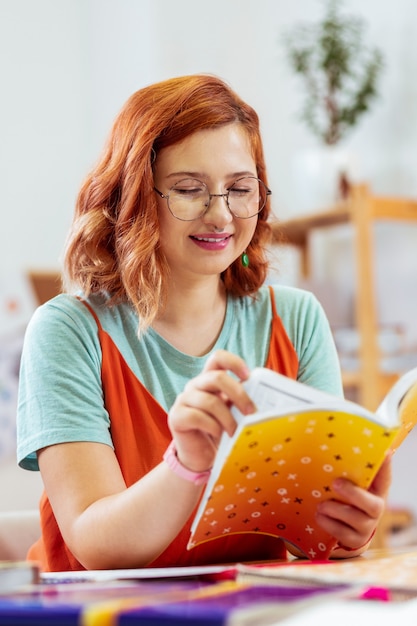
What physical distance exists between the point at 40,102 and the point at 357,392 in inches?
71.4

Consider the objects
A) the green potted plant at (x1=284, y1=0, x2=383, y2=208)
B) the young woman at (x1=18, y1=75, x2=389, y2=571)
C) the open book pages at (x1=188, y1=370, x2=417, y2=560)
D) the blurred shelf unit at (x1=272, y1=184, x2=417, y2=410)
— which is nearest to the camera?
the open book pages at (x1=188, y1=370, x2=417, y2=560)

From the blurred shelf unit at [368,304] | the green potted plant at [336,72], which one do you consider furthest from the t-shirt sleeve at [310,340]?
the green potted plant at [336,72]

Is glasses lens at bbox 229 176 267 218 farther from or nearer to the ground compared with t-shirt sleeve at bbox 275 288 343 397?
farther from the ground

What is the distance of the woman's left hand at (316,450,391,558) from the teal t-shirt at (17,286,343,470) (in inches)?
12.1

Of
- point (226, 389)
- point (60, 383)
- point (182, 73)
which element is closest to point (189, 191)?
point (60, 383)

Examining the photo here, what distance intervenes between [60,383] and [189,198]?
0.30 meters

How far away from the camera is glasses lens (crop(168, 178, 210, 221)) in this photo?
3.77ft

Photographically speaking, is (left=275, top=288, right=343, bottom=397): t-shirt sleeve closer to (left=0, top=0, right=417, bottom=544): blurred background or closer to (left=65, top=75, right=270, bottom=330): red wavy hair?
(left=65, top=75, right=270, bottom=330): red wavy hair

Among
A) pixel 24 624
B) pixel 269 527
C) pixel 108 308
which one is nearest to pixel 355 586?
pixel 24 624

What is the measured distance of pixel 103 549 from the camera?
95cm

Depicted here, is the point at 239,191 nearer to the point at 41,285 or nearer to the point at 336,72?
the point at 336,72

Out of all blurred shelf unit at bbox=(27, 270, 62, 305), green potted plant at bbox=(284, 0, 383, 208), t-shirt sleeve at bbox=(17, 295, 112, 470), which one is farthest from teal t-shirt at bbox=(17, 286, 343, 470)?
blurred shelf unit at bbox=(27, 270, 62, 305)

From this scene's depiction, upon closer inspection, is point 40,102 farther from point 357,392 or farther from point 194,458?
point 194,458

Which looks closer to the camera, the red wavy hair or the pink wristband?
the pink wristband
